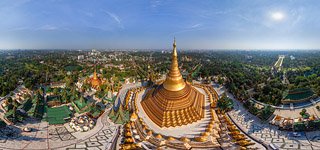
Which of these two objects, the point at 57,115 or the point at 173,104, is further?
the point at 57,115

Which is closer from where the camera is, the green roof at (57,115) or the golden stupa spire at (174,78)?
the green roof at (57,115)

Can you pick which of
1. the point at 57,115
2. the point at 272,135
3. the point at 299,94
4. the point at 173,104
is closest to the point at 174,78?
the point at 173,104

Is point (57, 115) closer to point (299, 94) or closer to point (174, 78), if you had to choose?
point (174, 78)

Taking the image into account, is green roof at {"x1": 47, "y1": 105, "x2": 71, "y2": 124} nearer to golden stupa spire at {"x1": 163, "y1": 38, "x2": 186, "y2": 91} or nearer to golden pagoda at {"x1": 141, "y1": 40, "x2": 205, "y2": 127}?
golden pagoda at {"x1": 141, "y1": 40, "x2": 205, "y2": 127}

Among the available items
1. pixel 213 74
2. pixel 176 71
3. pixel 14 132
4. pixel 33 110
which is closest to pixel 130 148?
pixel 176 71

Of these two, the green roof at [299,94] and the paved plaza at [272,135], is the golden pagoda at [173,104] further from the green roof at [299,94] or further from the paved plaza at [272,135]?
the green roof at [299,94]

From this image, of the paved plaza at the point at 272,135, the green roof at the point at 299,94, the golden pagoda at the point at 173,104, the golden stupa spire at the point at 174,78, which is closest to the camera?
the paved plaza at the point at 272,135

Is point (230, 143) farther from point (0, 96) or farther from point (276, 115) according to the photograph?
point (0, 96)

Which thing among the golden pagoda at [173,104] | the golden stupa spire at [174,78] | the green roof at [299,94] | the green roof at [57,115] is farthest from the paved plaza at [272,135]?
the green roof at [57,115]
